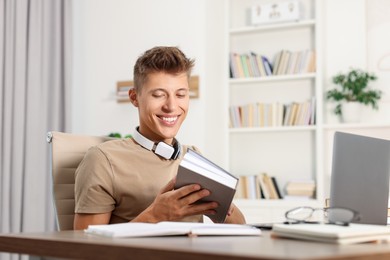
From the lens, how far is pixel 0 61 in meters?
3.59

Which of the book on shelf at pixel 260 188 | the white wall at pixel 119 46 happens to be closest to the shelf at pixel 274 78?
the white wall at pixel 119 46

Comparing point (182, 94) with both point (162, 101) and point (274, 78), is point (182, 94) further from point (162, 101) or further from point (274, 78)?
point (274, 78)

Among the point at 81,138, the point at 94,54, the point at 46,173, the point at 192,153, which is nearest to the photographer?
the point at 192,153

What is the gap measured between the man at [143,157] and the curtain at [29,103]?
6.60 feet

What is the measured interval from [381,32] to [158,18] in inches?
67.2

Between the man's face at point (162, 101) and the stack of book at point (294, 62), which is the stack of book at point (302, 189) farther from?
the man's face at point (162, 101)

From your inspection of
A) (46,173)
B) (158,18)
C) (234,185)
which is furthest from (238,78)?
(234,185)

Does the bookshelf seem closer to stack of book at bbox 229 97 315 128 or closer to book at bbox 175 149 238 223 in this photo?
stack of book at bbox 229 97 315 128

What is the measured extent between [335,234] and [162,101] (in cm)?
97

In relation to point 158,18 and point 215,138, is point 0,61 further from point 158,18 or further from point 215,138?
point 215,138

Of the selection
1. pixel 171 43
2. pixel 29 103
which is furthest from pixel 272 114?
pixel 29 103

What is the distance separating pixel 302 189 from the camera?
405 centimetres

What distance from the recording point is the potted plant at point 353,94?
4016mm

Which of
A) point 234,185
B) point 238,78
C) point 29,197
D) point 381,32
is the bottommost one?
point 29,197
